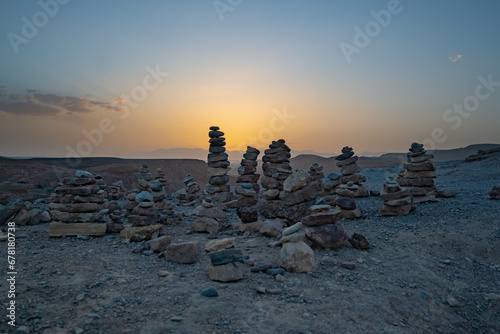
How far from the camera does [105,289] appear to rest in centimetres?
588

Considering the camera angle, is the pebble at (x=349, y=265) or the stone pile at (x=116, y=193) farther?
the stone pile at (x=116, y=193)

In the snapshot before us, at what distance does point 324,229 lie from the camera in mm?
8633

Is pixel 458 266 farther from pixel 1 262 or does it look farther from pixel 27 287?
pixel 1 262

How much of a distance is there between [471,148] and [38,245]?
4594 inches

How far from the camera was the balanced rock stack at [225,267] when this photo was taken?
6383 mm

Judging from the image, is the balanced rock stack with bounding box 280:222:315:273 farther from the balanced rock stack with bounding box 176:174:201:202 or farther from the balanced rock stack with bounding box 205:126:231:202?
the balanced rock stack with bounding box 176:174:201:202

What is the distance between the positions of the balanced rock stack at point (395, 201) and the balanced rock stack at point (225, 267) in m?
7.67

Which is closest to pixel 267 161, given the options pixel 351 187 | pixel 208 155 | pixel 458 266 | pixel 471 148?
pixel 208 155

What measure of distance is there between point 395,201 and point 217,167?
398 inches

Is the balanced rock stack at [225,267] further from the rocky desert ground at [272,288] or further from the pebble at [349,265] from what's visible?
the pebble at [349,265]

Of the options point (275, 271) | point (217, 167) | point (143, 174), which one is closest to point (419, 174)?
point (275, 271)
